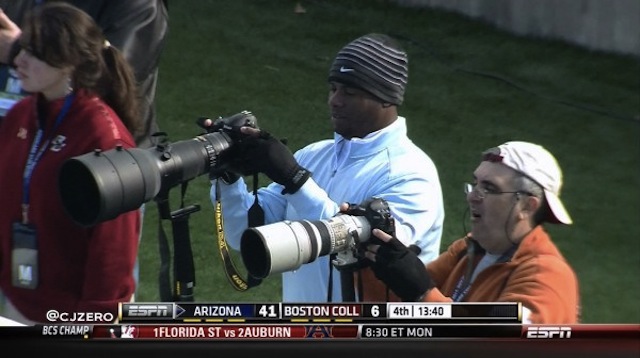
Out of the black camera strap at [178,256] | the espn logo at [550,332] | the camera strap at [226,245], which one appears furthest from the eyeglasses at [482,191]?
the black camera strap at [178,256]

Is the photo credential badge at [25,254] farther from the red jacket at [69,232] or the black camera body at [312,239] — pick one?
the black camera body at [312,239]

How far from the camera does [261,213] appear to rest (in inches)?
101

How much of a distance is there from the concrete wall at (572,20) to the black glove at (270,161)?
581 mm

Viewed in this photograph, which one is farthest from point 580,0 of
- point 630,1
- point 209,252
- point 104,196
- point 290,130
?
point 104,196

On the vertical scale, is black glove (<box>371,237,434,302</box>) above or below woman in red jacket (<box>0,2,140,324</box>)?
below

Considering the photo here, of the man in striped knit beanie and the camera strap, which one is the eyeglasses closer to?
the man in striped knit beanie

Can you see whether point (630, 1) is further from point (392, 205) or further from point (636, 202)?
point (392, 205)

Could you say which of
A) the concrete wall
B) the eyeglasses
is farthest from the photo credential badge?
the concrete wall

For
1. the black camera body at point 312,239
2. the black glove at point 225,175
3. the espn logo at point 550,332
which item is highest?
the black glove at point 225,175

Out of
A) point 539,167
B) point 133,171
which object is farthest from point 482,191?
point 133,171

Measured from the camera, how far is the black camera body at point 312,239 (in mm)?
2350

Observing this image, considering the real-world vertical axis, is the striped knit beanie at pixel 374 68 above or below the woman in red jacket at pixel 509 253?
above

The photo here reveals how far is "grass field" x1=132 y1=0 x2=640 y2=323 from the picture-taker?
2.67 meters

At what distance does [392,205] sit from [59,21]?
67cm
